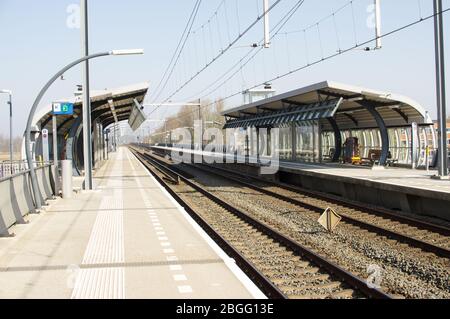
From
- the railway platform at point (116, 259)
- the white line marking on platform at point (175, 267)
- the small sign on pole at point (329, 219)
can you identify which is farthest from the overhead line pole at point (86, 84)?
the white line marking on platform at point (175, 267)

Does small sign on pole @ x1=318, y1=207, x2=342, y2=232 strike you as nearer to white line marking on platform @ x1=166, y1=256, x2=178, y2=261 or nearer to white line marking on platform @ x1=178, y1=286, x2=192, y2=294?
white line marking on platform @ x1=166, y1=256, x2=178, y2=261

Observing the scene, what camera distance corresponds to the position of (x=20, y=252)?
8.31 metres

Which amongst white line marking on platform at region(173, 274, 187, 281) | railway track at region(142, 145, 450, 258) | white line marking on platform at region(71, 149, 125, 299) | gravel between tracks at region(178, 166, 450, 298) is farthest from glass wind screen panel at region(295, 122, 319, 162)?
white line marking on platform at region(173, 274, 187, 281)

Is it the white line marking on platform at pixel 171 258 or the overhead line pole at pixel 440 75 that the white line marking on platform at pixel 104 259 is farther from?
the overhead line pole at pixel 440 75

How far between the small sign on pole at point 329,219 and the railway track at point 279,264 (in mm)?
954

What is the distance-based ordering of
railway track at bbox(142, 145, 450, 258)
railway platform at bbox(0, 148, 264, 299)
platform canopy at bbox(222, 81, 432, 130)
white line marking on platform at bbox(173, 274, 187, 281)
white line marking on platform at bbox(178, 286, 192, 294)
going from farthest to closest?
platform canopy at bbox(222, 81, 432, 130) < railway track at bbox(142, 145, 450, 258) < white line marking on platform at bbox(173, 274, 187, 281) < railway platform at bbox(0, 148, 264, 299) < white line marking on platform at bbox(178, 286, 192, 294)

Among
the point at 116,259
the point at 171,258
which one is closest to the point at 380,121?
the point at 171,258

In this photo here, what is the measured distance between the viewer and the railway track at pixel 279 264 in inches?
258

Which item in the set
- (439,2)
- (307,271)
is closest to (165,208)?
(307,271)

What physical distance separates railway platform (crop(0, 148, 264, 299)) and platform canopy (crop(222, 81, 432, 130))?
954 centimetres

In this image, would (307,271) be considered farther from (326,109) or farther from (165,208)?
(326,109)

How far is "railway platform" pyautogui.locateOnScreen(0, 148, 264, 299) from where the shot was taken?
602 cm
